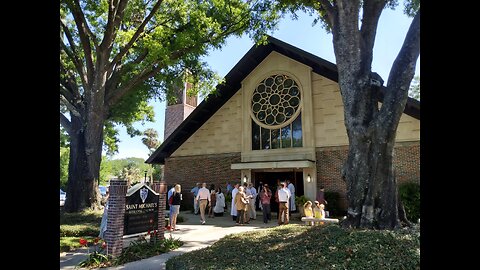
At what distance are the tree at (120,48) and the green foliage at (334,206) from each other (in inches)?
330

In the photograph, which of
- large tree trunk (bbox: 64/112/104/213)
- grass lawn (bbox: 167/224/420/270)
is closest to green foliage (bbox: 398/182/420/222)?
grass lawn (bbox: 167/224/420/270)

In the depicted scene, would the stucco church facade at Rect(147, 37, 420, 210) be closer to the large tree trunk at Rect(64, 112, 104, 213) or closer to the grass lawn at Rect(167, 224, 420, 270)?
the large tree trunk at Rect(64, 112, 104, 213)

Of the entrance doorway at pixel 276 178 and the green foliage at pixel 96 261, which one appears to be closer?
the green foliage at pixel 96 261

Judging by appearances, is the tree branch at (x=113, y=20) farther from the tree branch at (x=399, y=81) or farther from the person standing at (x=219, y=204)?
the tree branch at (x=399, y=81)

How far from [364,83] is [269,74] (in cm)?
1222

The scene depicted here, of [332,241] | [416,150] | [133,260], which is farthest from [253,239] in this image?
[416,150]

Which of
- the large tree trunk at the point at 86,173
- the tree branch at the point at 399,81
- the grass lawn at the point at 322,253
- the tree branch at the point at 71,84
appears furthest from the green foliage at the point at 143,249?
the tree branch at the point at 71,84

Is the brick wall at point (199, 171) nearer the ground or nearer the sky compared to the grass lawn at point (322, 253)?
nearer the sky

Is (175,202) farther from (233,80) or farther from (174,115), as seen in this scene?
(174,115)

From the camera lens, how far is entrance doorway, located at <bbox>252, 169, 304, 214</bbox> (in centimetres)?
1870

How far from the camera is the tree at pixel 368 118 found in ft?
23.0
